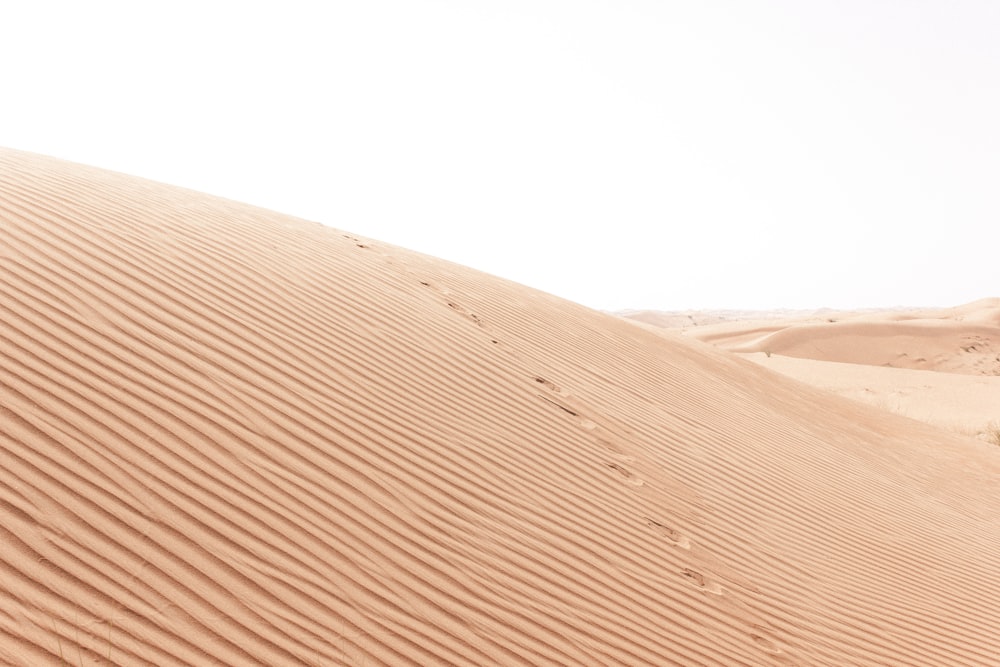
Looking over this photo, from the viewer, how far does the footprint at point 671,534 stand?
5.07m

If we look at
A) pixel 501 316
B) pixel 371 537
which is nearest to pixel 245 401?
pixel 371 537

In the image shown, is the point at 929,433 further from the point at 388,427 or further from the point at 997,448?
the point at 388,427

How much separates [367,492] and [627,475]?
2.09 metres

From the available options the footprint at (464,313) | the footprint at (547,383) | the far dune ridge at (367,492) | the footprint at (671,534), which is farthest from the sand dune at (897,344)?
the footprint at (671,534)

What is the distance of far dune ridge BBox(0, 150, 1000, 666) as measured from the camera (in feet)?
10.3

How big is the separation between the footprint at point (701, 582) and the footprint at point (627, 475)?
0.80 metres

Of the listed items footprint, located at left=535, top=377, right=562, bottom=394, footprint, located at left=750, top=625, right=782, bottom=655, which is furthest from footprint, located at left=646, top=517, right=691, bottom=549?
footprint, located at left=535, top=377, right=562, bottom=394

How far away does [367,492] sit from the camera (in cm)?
408

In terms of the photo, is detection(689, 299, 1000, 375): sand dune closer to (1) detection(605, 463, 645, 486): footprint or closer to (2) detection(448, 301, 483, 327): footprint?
(2) detection(448, 301, 483, 327): footprint

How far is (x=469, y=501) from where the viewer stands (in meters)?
4.41

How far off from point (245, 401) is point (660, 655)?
233 cm

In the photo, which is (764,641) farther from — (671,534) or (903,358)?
(903,358)

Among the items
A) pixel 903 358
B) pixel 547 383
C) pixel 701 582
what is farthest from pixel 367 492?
pixel 903 358

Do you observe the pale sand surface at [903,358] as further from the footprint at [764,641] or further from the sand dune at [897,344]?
the footprint at [764,641]
